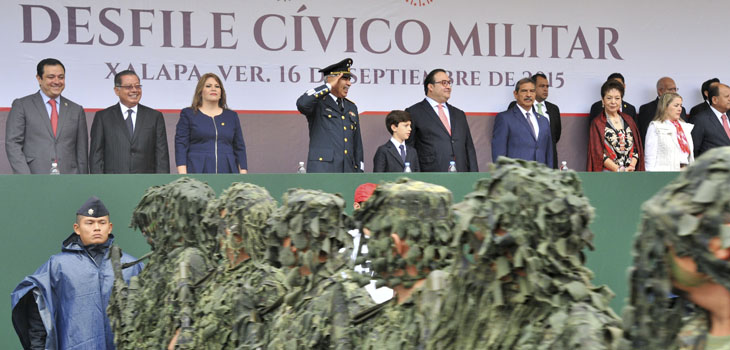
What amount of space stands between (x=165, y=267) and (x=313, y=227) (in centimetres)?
166

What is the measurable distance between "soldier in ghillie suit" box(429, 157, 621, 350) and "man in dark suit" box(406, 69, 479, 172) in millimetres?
6026

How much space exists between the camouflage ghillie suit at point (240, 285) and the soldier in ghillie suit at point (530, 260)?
1.41m

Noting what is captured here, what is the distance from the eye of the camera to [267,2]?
9734 millimetres

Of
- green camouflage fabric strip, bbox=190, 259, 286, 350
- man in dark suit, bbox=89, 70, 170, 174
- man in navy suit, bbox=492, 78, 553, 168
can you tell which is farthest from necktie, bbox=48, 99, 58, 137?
green camouflage fabric strip, bbox=190, 259, 286, 350

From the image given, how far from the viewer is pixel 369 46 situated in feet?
32.8

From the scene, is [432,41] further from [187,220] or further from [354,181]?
[187,220]

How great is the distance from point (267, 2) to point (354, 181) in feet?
10.7

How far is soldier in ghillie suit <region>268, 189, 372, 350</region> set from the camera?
3.36 metres

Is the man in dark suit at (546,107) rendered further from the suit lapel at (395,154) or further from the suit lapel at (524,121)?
the suit lapel at (395,154)

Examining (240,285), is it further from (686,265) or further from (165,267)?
(686,265)

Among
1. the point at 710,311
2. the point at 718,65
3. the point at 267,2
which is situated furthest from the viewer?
the point at 718,65

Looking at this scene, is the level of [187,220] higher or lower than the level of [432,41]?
lower

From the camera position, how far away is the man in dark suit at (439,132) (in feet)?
28.5

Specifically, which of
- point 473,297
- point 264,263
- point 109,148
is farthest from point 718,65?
point 473,297
